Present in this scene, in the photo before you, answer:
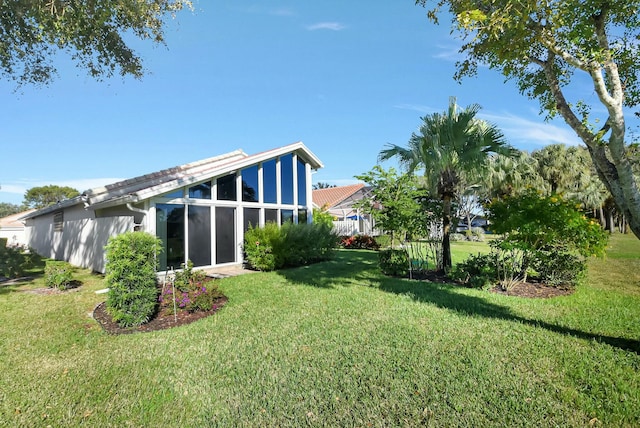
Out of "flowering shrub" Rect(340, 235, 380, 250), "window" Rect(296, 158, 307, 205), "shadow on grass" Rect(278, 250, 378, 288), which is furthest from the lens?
"flowering shrub" Rect(340, 235, 380, 250)

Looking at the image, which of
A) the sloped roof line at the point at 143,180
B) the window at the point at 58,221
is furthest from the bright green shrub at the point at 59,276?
the window at the point at 58,221

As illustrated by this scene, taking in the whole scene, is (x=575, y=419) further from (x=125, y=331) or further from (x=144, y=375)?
(x=125, y=331)

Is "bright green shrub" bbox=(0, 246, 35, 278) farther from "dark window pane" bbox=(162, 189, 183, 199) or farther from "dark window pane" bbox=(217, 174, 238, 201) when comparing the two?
"dark window pane" bbox=(217, 174, 238, 201)

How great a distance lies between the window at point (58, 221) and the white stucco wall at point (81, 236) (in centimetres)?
27

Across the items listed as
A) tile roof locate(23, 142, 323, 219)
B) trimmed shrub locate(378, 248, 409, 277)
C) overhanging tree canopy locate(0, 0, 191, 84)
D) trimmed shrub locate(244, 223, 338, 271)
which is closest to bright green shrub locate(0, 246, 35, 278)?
tile roof locate(23, 142, 323, 219)

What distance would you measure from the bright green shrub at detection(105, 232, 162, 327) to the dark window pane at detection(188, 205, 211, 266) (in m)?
4.79

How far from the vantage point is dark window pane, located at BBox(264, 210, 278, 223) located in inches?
527

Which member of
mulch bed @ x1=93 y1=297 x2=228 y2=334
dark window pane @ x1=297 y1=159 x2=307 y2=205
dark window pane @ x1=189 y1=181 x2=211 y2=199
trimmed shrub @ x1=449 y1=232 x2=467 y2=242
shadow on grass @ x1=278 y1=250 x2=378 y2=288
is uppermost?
dark window pane @ x1=297 y1=159 x2=307 y2=205

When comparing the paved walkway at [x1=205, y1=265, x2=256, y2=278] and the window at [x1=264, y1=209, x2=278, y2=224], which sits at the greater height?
the window at [x1=264, y1=209, x2=278, y2=224]

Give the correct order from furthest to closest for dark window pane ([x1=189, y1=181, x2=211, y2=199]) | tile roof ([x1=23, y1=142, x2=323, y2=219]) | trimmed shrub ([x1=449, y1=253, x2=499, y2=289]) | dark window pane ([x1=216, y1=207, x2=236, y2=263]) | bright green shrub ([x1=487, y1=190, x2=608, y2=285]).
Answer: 1. dark window pane ([x1=216, y1=207, x2=236, y2=263])
2. dark window pane ([x1=189, y1=181, x2=211, y2=199])
3. tile roof ([x1=23, y1=142, x2=323, y2=219])
4. trimmed shrub ([x1=449, y1=253, x2=499, y2=289])
5. bright green shrub ([x1=487, y1=190, x2=608, y2=285])

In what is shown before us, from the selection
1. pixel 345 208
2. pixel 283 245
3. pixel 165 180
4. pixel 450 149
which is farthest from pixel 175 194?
pixel 345 208

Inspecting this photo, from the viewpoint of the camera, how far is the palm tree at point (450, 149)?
9336 millimetres

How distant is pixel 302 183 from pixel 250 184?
314 cm

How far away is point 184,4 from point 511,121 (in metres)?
10.2
